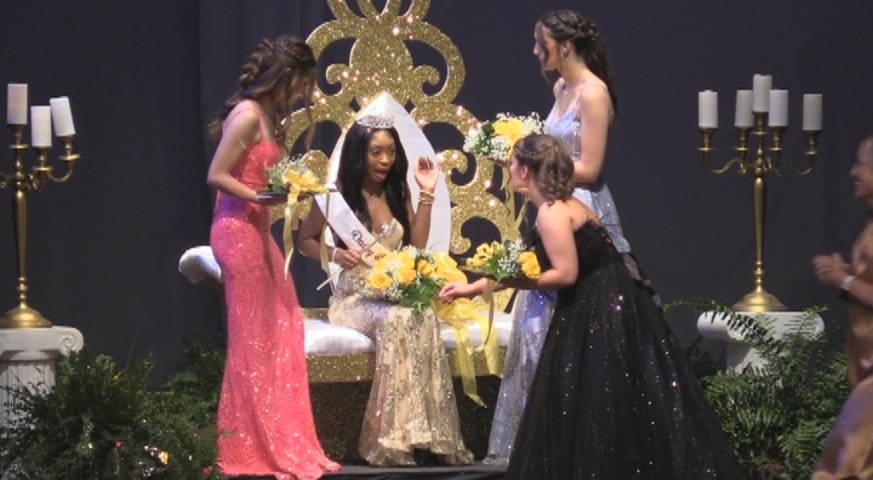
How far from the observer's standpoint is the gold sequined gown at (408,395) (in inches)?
257

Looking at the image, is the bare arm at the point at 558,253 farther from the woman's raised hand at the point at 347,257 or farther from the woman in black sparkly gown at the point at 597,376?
the woman's raised hand at the point at 347,257

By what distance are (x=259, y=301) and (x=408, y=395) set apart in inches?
27.1

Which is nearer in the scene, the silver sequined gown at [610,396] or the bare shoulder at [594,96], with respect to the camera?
the silver sequined gown at [610,396]

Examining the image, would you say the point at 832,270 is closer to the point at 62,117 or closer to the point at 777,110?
the point at 777,110

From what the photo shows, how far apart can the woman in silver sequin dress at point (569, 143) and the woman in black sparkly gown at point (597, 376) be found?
245 mm

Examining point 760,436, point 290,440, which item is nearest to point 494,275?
point 290,440

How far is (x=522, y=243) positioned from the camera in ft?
19.6

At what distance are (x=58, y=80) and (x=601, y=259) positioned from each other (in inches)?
146

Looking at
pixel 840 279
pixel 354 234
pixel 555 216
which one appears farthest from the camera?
pixel 354 234

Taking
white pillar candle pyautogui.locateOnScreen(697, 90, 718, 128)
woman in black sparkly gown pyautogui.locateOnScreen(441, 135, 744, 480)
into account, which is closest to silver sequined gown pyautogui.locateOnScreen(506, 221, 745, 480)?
woman in black sparkly gown pyautogui.locateOnScreen(441, 135, 744, 480)

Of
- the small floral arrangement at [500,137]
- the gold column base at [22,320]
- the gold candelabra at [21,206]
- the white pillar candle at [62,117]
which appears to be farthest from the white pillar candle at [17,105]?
the small floral arrangement at [500,137]

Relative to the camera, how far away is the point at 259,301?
6.41 meters

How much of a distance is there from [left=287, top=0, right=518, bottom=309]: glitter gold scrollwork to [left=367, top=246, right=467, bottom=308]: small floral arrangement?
0.75 meters

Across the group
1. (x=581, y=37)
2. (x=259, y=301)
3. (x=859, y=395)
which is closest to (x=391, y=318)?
(x=259, y=301)
